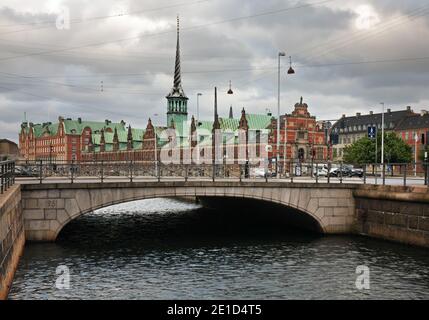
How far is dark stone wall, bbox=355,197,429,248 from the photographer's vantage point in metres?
24.9

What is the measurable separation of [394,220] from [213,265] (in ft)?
32.5

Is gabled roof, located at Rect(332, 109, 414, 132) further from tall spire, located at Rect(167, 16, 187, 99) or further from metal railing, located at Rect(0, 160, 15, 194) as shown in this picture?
metal railing, located at Rect(0, 160, 15, 194)

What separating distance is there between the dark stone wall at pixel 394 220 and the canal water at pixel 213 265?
0.59 m

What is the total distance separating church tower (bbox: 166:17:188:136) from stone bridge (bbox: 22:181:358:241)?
8682 centimetres

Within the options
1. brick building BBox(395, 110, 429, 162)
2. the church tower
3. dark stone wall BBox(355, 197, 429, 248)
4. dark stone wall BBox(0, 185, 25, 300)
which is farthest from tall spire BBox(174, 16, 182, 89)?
dark stone wall BBox(0, 185, 25, 300)

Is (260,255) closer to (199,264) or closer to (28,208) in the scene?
(199,264)

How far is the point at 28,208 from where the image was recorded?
82.5 feet

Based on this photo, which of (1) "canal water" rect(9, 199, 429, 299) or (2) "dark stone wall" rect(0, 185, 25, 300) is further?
(1) "canal water" rect(9, 199, 429, 299)

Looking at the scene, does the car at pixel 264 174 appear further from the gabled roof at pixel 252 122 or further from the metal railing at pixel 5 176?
the gabled roof at pixel 252 122

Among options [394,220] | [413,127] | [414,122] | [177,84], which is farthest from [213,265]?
[414,122]

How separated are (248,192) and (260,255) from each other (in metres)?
4.90

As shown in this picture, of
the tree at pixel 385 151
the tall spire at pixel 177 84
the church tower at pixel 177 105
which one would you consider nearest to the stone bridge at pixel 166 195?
the tree at pixel 385 151

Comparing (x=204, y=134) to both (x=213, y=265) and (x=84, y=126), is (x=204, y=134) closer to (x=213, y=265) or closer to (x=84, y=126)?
(x=84, y=126)

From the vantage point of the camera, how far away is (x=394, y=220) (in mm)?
26766
